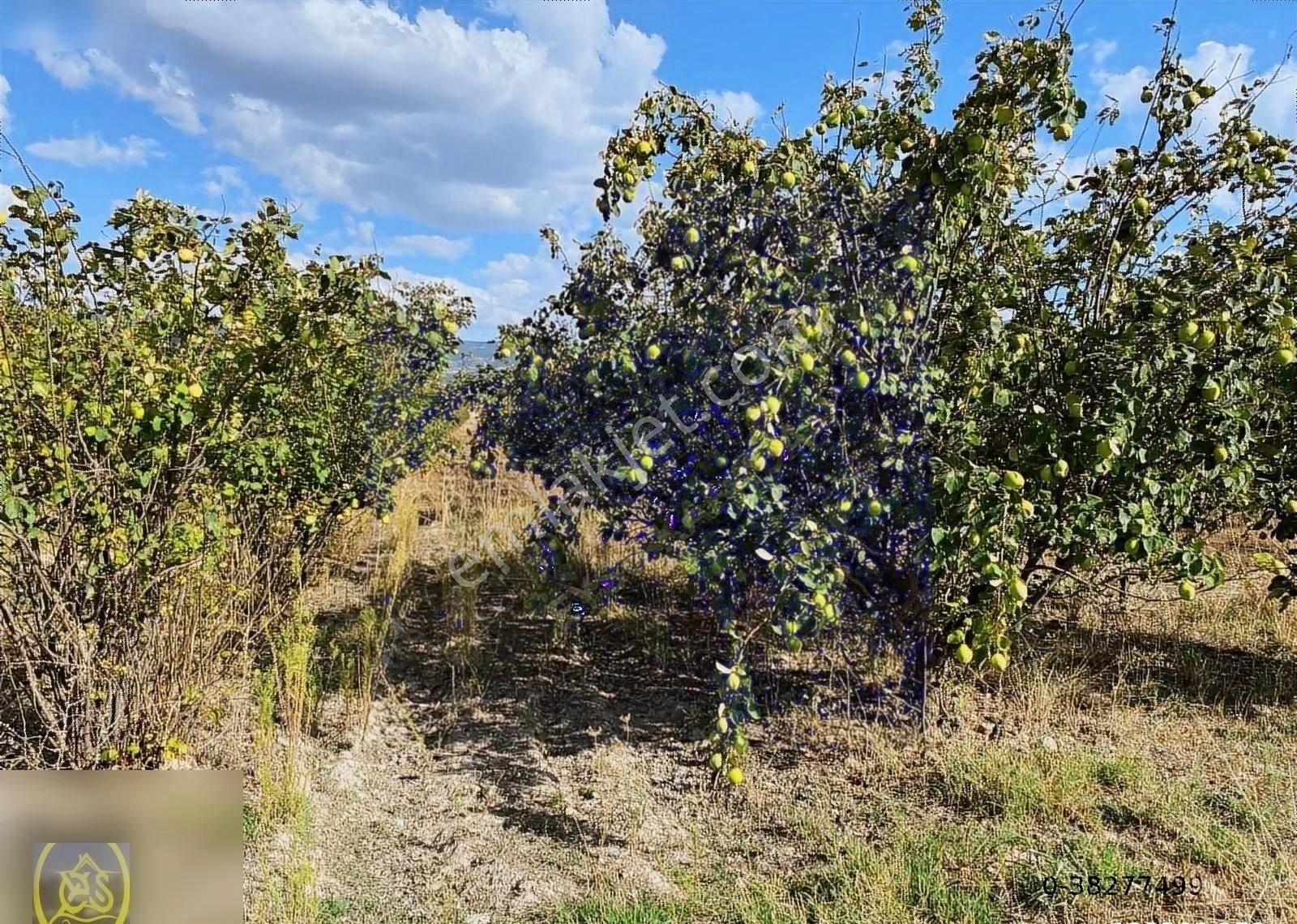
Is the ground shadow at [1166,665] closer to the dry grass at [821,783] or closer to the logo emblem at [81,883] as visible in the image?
the dry grass at [821,783]

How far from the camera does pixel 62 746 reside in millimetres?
2574

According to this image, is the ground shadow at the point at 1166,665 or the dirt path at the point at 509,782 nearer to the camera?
the dirt path at the point at 509,782

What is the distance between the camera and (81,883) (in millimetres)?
1336

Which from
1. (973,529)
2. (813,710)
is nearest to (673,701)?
(813,710)

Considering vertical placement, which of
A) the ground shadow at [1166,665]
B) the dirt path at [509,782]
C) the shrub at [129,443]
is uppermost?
the shrub at [129,443]

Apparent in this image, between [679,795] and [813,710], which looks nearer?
[679,795]

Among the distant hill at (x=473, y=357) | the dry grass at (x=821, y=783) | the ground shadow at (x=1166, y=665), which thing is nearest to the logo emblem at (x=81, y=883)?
the dry grass at (x=821, y=783)

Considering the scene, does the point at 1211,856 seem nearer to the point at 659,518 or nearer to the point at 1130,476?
the point at 1130,476

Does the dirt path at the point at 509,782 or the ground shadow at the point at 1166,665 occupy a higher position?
the ground shadow at the point at 1166,665

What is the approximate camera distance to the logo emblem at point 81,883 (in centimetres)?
132

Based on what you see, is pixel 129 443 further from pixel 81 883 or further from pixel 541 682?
pixel 541 682

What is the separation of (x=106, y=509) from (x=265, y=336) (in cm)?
75
